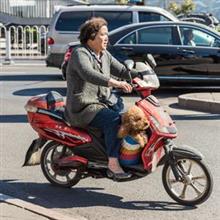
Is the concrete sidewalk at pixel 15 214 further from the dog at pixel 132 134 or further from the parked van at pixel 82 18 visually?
the parked van at pixel 82 18

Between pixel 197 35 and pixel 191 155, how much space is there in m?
7.97

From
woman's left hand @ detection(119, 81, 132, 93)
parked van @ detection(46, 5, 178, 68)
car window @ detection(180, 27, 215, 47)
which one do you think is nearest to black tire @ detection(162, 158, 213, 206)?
woman's left hand @ detection(119, 81, 132, 93)

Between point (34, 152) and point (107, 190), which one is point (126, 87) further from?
point (34, 152)

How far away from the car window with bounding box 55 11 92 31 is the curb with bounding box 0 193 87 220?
443 inches

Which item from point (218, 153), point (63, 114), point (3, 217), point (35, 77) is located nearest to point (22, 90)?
point (35, 77)

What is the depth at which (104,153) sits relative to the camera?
6.17 m

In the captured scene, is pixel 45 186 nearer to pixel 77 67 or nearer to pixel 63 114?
pixel 63 114

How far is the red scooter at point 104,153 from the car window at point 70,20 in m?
10.5

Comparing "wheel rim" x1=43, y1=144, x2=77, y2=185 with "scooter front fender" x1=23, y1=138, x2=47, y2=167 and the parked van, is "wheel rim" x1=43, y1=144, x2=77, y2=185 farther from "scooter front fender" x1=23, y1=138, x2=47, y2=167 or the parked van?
the parked van

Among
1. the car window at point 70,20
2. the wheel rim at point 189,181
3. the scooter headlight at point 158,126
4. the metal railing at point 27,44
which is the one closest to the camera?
the scooter headlight at point 158,126

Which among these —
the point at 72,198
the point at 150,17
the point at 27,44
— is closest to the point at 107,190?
the point at 72,198

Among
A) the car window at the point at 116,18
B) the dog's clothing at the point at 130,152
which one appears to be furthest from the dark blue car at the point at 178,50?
the dog's clothing at the point at 130,152

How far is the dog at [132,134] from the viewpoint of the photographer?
5.85 m

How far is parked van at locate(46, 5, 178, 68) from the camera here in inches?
658
